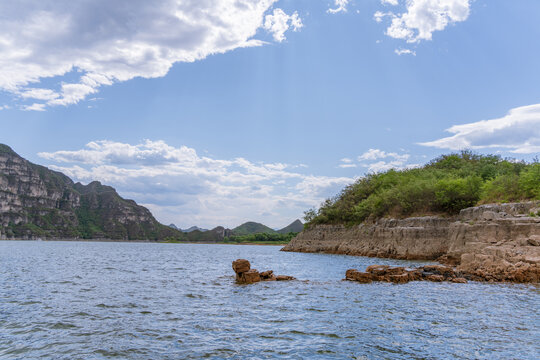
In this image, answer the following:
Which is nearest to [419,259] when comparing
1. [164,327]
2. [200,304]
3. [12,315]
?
[200,304]

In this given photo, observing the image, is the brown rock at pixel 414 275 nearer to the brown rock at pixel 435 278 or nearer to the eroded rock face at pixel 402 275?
the eroded rock face at pixel 402 275

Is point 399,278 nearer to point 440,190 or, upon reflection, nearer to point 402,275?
point 402,275

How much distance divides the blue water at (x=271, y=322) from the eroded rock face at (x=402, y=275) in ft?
7.28

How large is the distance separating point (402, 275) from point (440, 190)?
107ft

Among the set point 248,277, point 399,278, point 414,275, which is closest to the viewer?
point 399,278

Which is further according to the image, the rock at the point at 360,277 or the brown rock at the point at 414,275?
the brown rock at the point at 414,275

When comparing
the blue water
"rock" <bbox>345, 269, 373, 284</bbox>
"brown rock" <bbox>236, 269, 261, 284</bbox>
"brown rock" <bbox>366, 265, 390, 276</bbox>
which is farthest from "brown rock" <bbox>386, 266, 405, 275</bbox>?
"brown rock" <bbox>236, 269, 261, 284</bbox>

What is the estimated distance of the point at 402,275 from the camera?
1009 inches

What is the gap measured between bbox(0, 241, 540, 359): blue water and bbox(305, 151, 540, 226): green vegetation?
22.3m

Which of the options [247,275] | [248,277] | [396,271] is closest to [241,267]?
[247,275]

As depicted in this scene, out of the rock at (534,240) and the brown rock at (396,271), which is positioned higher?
the rock at (534,240)

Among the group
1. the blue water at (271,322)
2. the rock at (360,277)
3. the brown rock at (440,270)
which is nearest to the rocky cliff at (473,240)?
the brown rock at (440,270)

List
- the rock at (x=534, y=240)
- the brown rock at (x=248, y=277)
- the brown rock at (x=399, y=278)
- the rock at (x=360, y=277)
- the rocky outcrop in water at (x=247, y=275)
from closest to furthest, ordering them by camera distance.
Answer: the brown rock at (x=399, y=278), the rock at (x=360, y=277), the brown rock at (x=248, y=277), the rocky outcrop in water at (x=247, y=275), the rock at (x=534, y=240)

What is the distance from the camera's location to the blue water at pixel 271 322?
10.8 metres
